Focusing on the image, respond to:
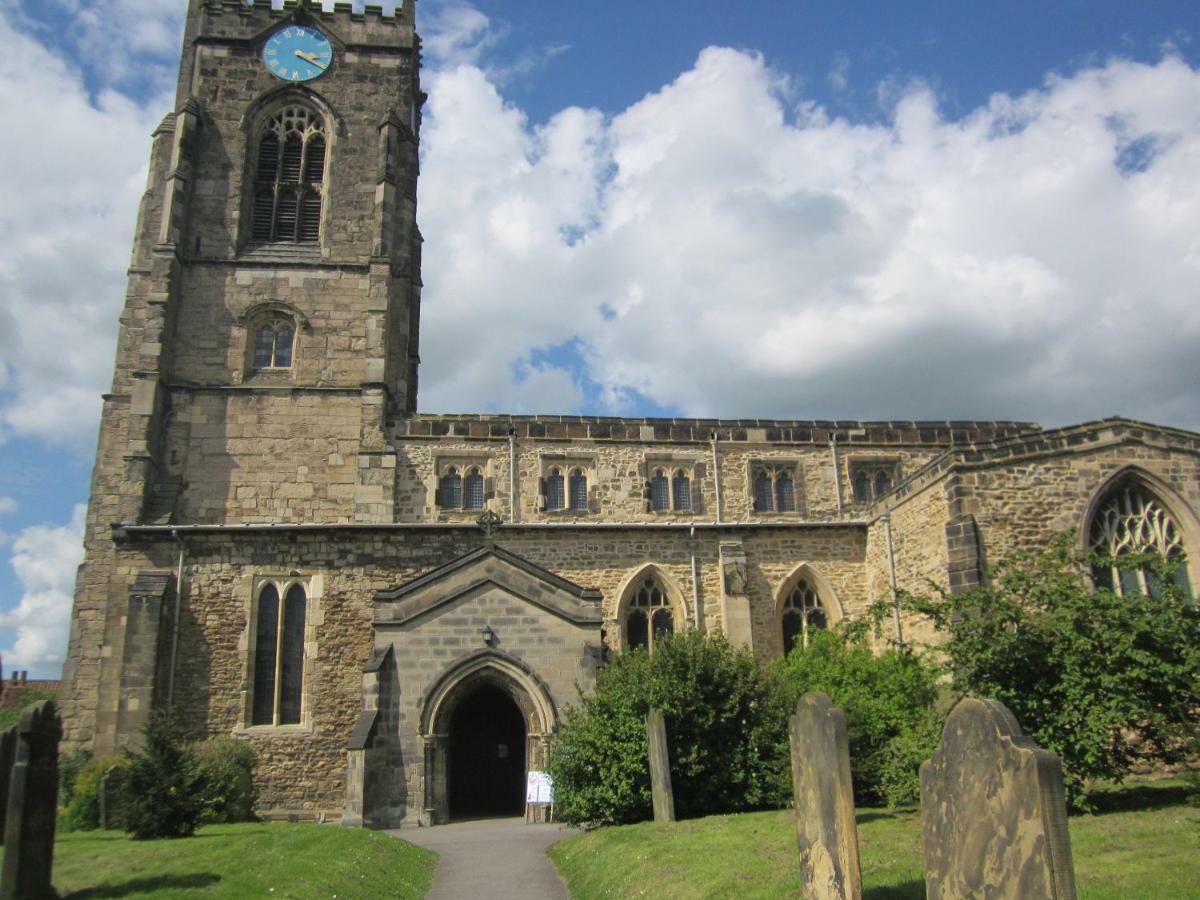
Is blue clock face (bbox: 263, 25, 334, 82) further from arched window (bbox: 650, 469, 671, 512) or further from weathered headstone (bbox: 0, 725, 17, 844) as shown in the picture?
weathered headstone (bbox: 0, 725, 17, 844)

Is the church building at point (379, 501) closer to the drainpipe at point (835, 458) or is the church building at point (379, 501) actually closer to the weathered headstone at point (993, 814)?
the drainpipe at point (835, 458)

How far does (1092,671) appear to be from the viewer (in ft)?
51.7

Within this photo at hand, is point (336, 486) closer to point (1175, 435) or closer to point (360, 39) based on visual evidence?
point (360, 39)

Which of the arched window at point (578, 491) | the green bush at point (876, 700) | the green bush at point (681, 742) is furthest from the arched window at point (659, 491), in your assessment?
the green bush at point (681, 742)

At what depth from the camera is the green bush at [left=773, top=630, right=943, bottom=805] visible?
1673 centimetres

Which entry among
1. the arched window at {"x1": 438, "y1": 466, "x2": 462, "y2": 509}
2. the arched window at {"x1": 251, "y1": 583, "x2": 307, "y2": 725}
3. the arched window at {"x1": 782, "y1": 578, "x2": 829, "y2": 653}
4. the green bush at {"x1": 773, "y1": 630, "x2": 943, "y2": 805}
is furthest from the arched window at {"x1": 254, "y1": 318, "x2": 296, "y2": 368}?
the green bush at {"x1": 773, "y1": 630, "x2": 943, "y2": 805}

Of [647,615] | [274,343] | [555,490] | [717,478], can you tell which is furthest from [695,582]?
[274,343]

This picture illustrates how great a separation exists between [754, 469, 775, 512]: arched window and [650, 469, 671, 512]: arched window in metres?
2.83

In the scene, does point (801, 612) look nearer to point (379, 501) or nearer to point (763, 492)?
point (763, 492)

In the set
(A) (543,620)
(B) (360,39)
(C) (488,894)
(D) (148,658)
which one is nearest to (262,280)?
(B) (360,39)

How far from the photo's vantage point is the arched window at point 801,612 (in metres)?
27.7

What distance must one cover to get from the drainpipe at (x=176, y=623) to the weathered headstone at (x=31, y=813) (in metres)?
12.1

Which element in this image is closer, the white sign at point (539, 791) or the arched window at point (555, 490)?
the white sign at point (539, 791)

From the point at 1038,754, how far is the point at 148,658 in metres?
23.0
